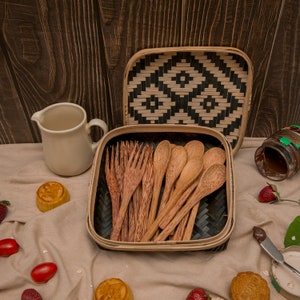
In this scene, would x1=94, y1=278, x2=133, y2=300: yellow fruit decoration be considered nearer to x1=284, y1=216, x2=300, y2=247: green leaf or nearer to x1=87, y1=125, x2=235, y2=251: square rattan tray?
x1=87, y1=125, x2=235, y2=251: square rattan tray

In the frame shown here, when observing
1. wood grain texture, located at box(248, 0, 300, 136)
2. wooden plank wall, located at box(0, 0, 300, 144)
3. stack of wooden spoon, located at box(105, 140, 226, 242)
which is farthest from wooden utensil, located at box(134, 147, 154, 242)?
wood grain texture, located at box(248, 0, 300, 136)

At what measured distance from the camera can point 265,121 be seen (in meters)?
1.02

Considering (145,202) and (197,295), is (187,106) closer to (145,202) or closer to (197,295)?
(145,202)

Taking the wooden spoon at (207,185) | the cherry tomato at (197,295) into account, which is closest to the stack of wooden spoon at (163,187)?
the wooden spoon at (207,185)

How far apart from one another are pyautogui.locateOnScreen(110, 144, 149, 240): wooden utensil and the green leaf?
343mm

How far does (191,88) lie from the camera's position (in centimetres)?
91

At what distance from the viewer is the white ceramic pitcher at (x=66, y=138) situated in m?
0.85

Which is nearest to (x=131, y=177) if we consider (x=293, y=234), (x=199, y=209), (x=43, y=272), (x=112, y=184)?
(x=112, y=184)

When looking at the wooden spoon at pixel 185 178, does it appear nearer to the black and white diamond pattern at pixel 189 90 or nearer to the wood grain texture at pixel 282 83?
the black and white diamond pattern at pixel 189 90

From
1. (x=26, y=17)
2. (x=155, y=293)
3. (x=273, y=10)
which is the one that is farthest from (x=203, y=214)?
(x=26, y=17)

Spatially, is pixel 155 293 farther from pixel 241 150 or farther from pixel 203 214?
pixel 241 150

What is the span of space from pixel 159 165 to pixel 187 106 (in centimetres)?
17

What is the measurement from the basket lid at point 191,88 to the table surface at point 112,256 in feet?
A: 0.59

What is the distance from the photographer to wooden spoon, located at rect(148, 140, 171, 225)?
821 mm
